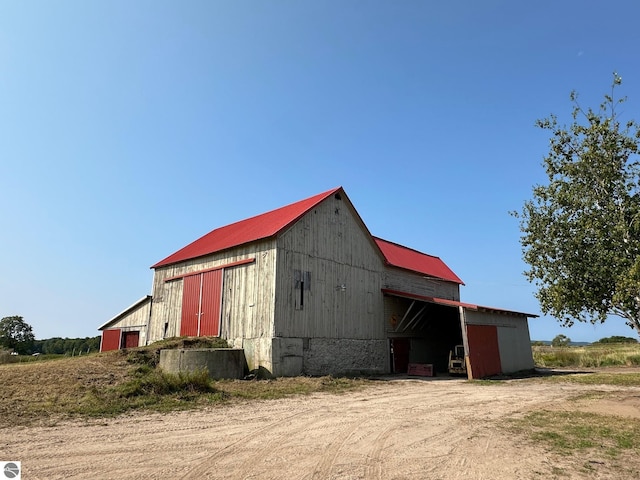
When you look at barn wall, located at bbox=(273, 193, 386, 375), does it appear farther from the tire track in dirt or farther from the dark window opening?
the tire track in dirt

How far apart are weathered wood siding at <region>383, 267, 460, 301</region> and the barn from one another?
0.14 m

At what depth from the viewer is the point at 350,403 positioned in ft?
46.2

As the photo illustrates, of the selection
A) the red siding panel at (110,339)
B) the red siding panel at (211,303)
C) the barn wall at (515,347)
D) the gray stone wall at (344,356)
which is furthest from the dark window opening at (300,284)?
the red siding panel at (110,339)

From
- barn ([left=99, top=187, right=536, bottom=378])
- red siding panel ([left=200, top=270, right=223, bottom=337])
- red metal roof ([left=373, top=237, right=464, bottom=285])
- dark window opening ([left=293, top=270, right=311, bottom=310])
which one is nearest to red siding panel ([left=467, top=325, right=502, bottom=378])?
barn ([left=99, top=187, right=536, bottom=378])

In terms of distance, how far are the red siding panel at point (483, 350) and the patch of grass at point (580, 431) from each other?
11.7 meters

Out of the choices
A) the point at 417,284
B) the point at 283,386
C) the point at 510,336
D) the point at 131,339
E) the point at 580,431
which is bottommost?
the point at 580,431

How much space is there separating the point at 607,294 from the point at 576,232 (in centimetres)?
318

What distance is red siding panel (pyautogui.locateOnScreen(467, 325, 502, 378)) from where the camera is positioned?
23.8 meters

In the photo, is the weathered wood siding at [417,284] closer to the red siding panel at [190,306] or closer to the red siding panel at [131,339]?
the red siding panel at [190,306]

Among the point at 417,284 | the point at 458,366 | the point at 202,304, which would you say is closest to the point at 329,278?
the point at 202,304

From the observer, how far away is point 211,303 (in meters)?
23.5

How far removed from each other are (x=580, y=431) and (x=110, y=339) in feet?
101

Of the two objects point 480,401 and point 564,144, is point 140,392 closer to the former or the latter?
point 480,401

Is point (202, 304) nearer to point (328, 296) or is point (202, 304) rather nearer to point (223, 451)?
point (328, 296)
